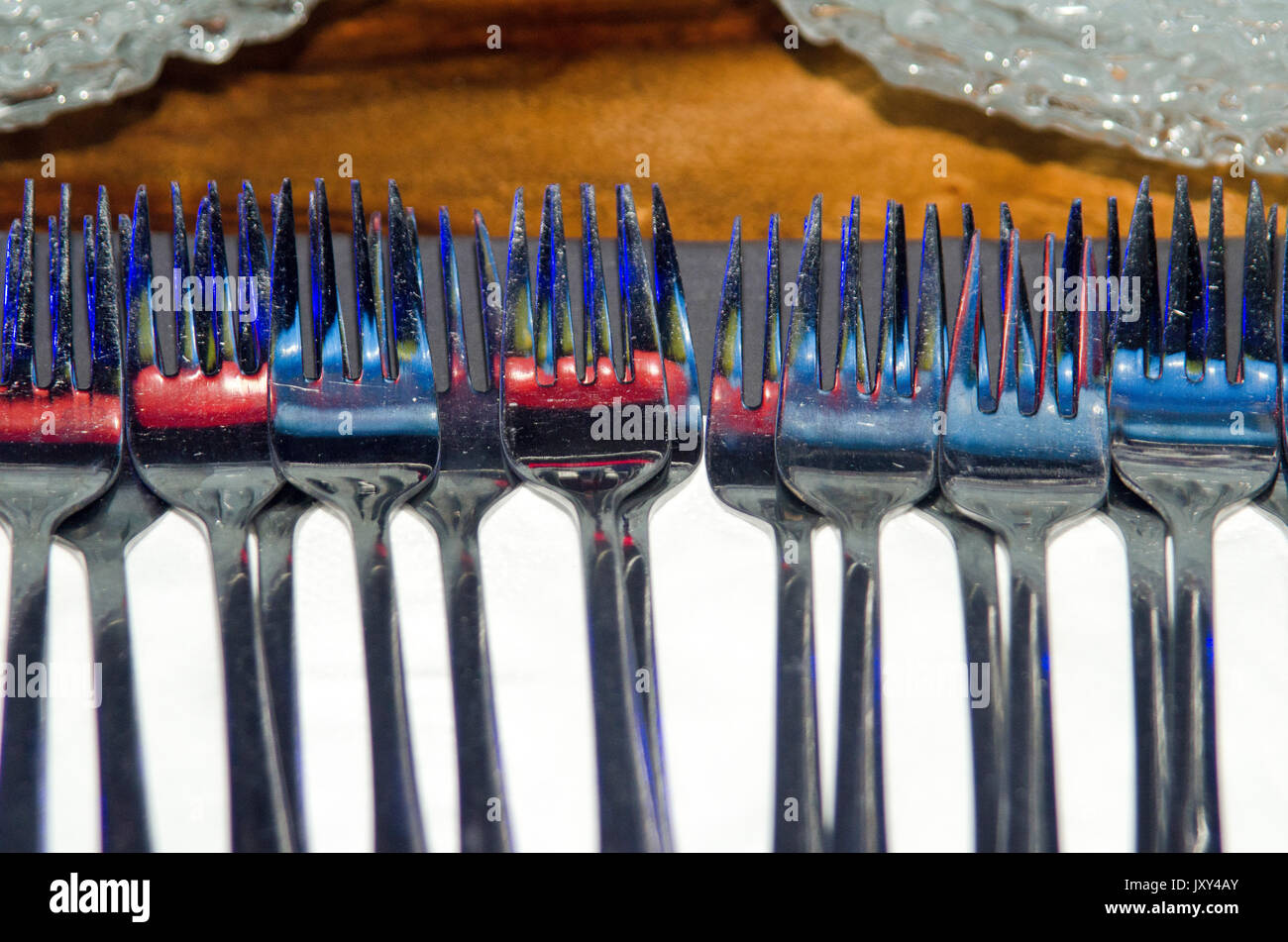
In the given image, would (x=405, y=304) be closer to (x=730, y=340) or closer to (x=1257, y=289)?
(x=730, y=340)

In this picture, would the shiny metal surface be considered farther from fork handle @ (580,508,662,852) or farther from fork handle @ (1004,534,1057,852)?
fork handle @ (1004,534,1057,852)

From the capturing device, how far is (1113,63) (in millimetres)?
647

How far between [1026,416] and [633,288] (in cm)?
20

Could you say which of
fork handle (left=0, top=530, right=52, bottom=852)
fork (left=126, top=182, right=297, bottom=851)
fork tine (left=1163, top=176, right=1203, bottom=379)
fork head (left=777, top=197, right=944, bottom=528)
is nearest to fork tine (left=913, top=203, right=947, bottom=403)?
fork head (left=777, top=197, right=944, bottom=528)

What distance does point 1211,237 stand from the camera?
0.52 m

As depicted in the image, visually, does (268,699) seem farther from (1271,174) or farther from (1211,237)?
(1271,174)

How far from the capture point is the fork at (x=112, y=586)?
409 millimetres

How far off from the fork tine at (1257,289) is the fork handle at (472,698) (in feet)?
1.28

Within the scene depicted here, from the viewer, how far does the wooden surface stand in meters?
0.62

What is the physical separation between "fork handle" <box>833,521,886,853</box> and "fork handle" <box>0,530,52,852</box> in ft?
1.09

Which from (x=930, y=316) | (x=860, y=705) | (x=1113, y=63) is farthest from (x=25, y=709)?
(x=1113, y=63)

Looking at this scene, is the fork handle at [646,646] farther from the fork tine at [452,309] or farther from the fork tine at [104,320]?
the fork tine at [104,320]

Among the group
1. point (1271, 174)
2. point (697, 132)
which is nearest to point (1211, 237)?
point (1271, 174)

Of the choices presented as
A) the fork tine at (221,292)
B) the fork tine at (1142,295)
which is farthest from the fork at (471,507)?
the fork tine at (1142,295)
